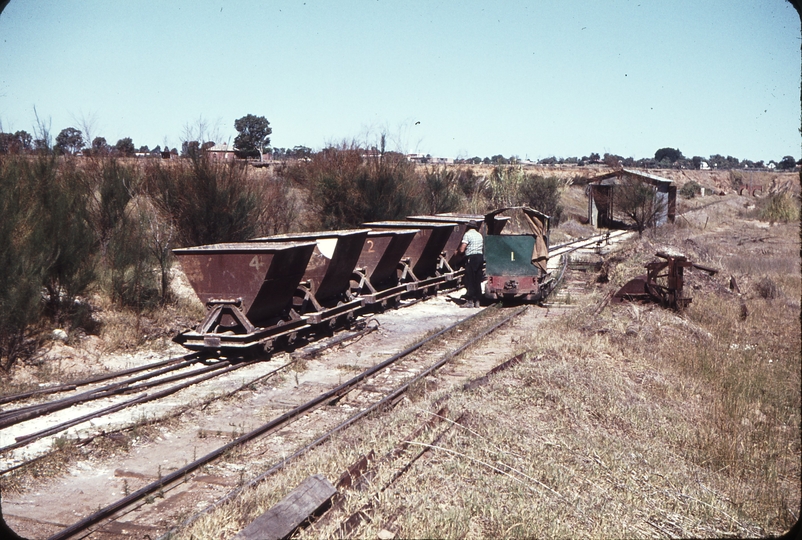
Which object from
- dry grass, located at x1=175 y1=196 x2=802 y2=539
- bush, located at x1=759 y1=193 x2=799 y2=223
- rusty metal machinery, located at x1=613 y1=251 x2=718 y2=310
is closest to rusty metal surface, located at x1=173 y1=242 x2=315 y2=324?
dry grass, located at x1=175 y1=196 x2=802 y2=539

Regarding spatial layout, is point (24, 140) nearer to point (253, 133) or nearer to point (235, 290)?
point (235, 290)

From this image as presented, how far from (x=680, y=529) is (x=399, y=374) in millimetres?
5824

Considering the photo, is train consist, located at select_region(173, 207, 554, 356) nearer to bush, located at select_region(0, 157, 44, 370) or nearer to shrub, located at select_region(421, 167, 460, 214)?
bush, located at select_region(0, 157, 44, 370)

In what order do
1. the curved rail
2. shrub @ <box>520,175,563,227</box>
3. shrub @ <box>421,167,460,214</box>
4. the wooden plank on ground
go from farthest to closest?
shrub @ <box>520,175,563,227</box> → shrub @ <box>421,167,460,214</box> → the curved rail → the wooden plank on ground

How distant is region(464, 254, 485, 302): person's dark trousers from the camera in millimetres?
17016

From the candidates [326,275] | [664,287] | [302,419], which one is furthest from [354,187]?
[302,419]

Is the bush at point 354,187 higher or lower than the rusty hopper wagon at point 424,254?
higher

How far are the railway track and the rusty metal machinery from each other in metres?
5.06

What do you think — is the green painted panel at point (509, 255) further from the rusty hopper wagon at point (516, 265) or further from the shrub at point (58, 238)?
the shrub at point (58, 238)

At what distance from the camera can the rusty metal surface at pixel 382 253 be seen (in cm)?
1603

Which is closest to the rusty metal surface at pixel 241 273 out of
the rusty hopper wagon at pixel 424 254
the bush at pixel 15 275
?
the bush at pixel 15 275

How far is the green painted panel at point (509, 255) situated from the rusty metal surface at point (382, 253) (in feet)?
6.66

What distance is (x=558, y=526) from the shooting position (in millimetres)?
4930

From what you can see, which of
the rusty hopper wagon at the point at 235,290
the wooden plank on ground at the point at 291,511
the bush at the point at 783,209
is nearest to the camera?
the wooden plank on ground at the point at 291,511
